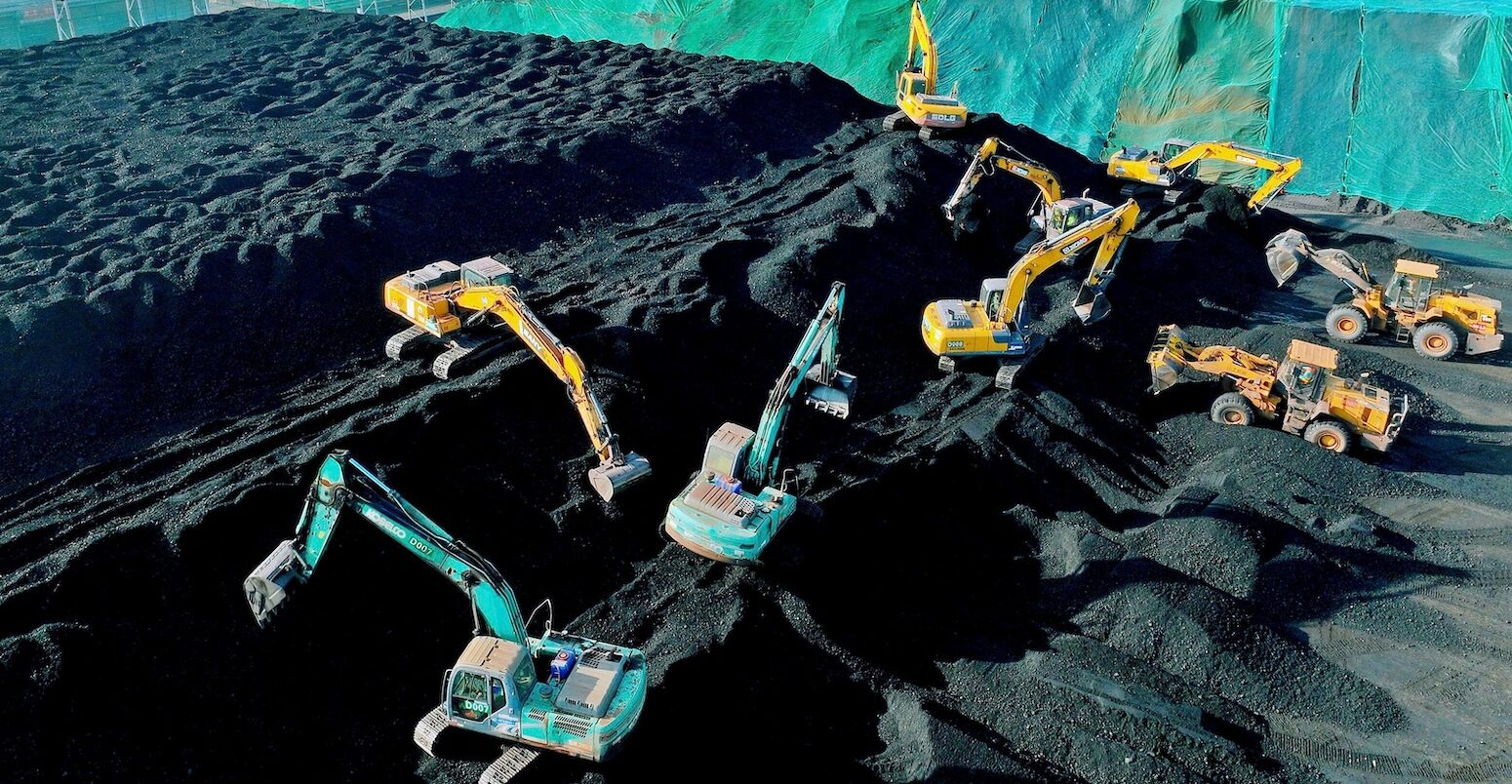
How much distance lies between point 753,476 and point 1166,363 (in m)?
7.44

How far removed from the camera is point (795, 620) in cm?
1086

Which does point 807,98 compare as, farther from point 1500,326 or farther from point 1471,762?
point 1471,762

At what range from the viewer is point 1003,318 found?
15805 millimetres

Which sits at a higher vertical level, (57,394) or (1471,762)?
(57,394)

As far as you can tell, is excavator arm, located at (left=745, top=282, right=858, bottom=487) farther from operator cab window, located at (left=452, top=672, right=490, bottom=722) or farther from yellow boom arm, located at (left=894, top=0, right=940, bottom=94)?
yellow boom arm, located at (left=894, top=0, right=940, bottom=94)

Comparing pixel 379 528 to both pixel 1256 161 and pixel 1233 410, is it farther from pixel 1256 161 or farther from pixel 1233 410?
pixel 1256 161

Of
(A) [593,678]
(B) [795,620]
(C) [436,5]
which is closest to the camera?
(A) [593,678]

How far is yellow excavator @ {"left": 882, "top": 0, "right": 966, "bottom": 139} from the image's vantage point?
75.7 feet

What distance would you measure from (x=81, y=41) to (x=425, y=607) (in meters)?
27.0

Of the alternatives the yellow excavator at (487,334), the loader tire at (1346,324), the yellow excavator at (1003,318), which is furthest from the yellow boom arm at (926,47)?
the yellow excavator at (487,334)

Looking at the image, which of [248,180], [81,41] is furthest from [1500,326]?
[81,41]

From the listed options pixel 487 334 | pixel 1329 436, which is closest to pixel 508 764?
pixel 487 334

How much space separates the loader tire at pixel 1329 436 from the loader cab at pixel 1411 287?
5.23 meters

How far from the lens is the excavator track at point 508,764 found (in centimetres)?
894
